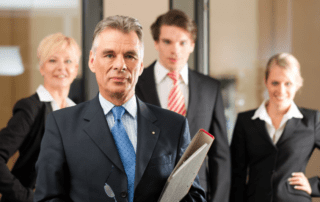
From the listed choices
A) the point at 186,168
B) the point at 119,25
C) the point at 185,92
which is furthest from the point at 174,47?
the point at 186,168

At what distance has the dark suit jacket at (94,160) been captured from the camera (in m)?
1.36

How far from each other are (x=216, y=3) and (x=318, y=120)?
148cm

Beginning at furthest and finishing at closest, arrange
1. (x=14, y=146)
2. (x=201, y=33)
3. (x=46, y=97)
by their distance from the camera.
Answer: (x=201, y=33) < (x=46, y=97) < (x=14, y=146)

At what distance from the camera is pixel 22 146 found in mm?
2389

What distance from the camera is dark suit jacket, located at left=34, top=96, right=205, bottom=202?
4.47 ft

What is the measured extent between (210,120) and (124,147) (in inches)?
50.2

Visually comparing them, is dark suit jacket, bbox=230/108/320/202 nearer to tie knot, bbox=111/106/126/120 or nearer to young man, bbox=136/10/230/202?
young man, bbox=136/10/230/202

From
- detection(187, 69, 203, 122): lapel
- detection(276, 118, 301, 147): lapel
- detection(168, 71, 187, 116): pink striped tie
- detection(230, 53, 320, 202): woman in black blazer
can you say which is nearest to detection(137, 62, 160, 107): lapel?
detection(168, 71, 187, 116): pink striped tie

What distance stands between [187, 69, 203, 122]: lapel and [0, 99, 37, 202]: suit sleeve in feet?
3.50

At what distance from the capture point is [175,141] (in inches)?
58.7

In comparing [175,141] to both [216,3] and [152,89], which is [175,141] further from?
[216,3]

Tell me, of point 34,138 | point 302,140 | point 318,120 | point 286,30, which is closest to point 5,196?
point 34,138

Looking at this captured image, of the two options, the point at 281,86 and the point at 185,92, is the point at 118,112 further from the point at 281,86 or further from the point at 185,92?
the point at 281,86

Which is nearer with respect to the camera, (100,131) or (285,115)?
(100,131)
